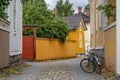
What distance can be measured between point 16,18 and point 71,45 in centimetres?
2391

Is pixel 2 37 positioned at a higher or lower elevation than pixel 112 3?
lower

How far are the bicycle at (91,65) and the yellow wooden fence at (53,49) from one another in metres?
15.4

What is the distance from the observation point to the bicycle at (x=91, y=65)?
19062 mm

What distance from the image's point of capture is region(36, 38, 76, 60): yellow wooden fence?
36.1m

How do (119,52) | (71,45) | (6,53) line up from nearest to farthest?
(119,52) < (6,53) < (71,45)

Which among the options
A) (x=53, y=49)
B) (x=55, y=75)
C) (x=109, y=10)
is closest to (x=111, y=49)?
(x=109, y=10)

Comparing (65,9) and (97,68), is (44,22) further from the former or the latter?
(65,9)

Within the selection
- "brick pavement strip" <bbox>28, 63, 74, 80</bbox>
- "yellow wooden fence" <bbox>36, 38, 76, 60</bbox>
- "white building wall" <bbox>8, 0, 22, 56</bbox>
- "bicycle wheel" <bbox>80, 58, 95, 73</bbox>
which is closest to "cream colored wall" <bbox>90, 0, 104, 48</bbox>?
"bicycle wheel" <bbox>80, 58, 95, 73</bbox>

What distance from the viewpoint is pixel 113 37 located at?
17266mm

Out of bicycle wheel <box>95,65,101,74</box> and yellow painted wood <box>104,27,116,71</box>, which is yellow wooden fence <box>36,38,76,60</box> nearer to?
yellow painted wood <box>104,27,116,71</box>

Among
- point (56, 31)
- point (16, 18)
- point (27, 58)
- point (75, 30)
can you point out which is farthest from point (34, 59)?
point (75, 30)

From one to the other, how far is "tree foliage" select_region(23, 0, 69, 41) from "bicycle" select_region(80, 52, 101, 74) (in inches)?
731

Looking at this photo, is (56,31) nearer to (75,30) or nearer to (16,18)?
(16,18)

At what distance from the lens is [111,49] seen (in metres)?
18.0
